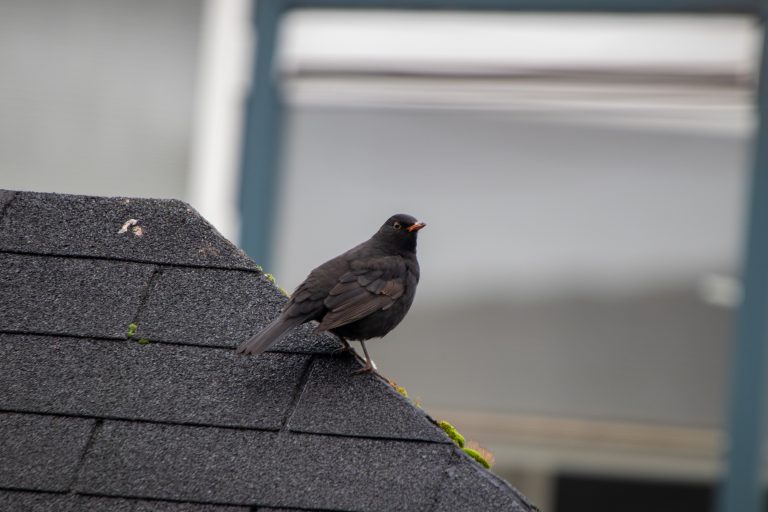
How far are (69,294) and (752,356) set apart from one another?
7496 mm

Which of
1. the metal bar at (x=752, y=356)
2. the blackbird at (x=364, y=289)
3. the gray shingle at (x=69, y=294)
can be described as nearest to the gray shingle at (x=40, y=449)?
the gray shingle at (x=69, y=294)

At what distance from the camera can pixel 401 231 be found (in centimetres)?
427

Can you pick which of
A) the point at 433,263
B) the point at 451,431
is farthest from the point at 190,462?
the point at 433,263

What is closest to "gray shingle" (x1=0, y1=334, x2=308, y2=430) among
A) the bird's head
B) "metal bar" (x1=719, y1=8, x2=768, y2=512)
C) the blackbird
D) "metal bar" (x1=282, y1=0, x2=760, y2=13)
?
the blackbird

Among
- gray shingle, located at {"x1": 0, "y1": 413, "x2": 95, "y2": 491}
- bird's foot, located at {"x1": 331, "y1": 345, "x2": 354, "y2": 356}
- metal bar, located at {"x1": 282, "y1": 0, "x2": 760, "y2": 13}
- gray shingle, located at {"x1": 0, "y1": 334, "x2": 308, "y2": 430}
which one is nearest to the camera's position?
gray shingle, located at {"x1": 0, "y1": 413, "x2": 95, "y2": 491}

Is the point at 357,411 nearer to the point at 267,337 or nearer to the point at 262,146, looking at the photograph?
the point at 267,337

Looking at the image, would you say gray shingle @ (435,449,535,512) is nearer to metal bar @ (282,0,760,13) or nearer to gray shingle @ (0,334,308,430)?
gray shingle @ (0,334,308,430)

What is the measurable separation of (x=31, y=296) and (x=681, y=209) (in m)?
7.50

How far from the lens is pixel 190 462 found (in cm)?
266

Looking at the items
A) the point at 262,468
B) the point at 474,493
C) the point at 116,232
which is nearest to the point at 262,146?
the point at 116,232

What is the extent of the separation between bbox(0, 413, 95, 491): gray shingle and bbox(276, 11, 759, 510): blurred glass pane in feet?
22.4

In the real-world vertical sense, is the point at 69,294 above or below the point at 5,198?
below

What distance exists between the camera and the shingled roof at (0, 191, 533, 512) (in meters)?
2.60

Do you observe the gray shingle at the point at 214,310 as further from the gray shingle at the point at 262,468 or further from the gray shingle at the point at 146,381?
the gray shingle at the point at 262,468
